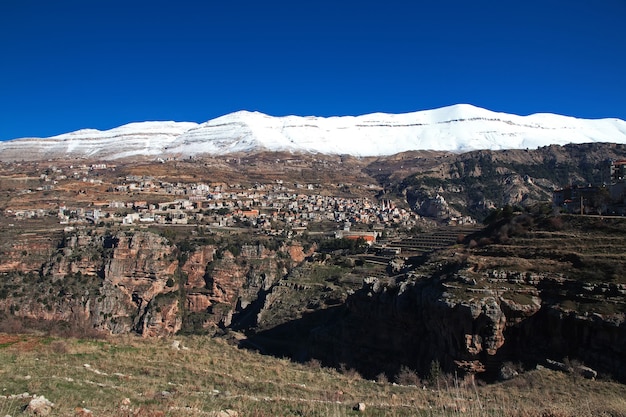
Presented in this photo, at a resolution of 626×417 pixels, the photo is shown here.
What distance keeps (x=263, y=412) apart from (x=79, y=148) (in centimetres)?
20340

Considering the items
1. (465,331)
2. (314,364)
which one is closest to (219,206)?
(314,364)

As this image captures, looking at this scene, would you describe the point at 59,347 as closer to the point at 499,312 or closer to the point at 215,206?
the point at 499,312

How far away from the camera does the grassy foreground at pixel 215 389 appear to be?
28.3 feet

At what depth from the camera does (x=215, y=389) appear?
1156 cm

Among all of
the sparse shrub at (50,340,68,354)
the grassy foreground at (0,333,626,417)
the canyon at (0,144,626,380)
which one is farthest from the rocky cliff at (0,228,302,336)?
the sparse shrub at (50,340,68,354)

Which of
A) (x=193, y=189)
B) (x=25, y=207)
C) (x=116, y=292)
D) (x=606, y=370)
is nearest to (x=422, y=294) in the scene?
(x=606, y=370)

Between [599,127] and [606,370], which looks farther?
[599,127]

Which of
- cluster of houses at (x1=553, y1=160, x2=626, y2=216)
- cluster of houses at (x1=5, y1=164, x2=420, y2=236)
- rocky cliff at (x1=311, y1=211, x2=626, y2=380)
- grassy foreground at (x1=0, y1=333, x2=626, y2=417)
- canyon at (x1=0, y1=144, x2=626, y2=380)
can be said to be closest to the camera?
grassy foreground at (x1=0, y1=333, x2=626, y2=417)

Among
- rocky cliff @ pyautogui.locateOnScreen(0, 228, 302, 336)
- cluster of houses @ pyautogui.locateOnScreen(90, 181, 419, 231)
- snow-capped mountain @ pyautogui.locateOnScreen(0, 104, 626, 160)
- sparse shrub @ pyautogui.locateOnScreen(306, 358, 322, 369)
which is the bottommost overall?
rocky cliff @ pyautogui.locateOnScreen(0, 228, 302, 336)

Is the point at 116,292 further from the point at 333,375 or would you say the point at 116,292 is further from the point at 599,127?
the point at 599,127

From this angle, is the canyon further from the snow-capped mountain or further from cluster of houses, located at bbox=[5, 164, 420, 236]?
the snow-capped mountain

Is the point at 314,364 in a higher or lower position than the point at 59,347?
lower

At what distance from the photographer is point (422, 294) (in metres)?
23.8

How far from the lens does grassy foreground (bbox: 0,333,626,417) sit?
8.63 meters
